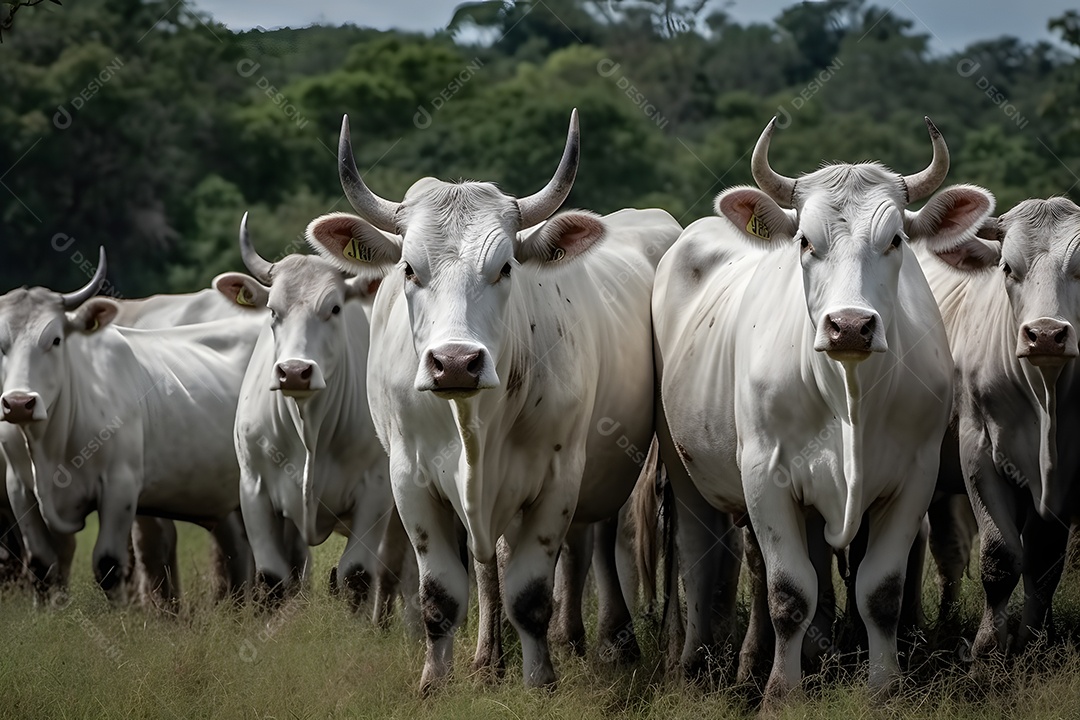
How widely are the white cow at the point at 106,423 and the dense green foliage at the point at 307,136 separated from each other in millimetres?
14477

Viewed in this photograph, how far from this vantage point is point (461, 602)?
613 cm

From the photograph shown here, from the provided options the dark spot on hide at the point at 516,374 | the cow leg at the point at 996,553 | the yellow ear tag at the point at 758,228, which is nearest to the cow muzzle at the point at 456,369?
the dark spot on hide at the point at 516,374

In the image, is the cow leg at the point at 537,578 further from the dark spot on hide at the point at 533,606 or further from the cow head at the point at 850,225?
the cow head at the point at 850,225

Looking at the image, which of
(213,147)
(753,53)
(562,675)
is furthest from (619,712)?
(753,53)

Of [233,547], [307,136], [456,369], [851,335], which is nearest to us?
[851,335]

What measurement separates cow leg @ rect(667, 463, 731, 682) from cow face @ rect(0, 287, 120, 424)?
11.8 feet

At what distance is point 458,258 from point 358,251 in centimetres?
78

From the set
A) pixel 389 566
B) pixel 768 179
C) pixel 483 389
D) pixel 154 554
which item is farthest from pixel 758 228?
pixel 154 554

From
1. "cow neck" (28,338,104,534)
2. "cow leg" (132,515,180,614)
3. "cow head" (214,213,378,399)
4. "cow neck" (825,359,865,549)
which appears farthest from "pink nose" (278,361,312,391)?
"cow neck" (825,359,865,549)

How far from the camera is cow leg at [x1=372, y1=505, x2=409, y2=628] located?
307 inches

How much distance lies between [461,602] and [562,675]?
61cm

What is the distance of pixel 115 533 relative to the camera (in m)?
8.60

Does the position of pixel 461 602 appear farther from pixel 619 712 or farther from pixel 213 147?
pixel 213 147

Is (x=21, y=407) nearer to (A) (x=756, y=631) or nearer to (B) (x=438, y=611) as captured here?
(B) (x=438, y=611)
